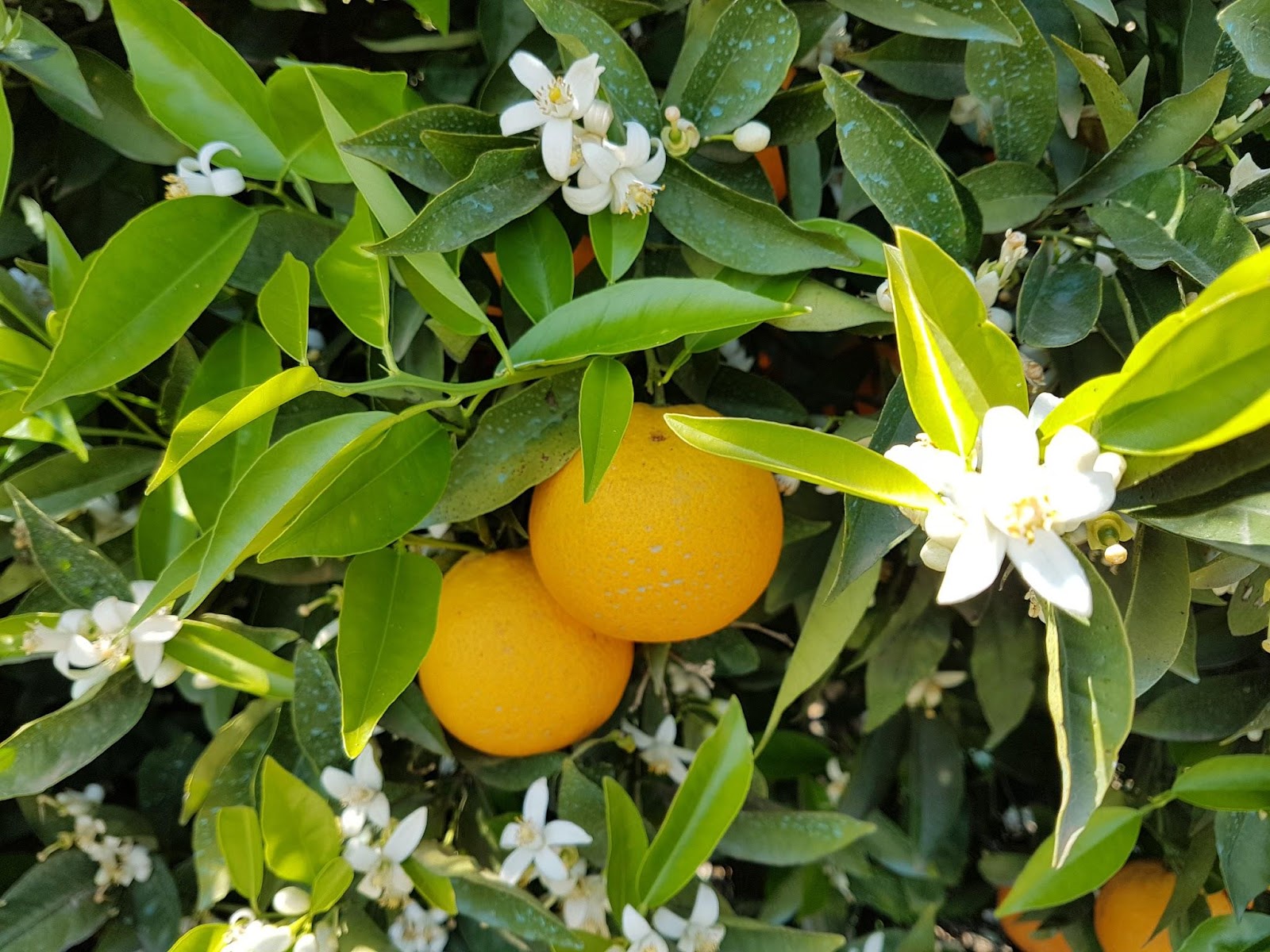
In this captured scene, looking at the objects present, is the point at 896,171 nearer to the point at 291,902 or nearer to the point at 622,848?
the point at 622,848

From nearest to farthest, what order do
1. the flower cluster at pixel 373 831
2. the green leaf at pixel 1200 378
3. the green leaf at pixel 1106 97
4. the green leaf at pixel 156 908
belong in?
the green leaf at pixel 1200 378
the green leaf at pixel 1106 97
the flower cluster at pixel 373 831
the green leaf at pixel 156 908

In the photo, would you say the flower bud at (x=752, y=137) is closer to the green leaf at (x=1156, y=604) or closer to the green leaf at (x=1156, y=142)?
the green leaf at (x=1156, y=142)

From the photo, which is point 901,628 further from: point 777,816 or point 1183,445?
point 1183,445

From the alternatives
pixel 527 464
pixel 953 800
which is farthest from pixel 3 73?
pixel 953 800

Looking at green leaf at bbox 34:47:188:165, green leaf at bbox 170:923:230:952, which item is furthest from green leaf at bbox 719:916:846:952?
green leaf at bbox 34:47:188:165

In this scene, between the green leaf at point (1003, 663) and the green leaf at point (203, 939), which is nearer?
the green leaf at point (203, 939)

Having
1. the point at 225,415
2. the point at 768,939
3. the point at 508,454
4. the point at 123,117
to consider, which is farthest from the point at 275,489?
the point at 768,939

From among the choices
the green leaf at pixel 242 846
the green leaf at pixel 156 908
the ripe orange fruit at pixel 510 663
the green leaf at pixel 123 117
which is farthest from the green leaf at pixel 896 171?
the green leaf at pixel 156 908

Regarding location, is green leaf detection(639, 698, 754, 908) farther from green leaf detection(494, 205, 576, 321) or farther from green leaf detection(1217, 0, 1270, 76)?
green leaf detection(1217, 0, 1270, 76)
